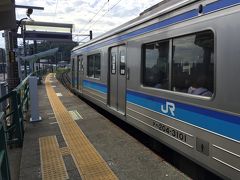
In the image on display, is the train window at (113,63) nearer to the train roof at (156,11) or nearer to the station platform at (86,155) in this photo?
the train roof at (156,11)

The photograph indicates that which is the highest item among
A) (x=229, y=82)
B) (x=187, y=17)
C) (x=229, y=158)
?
(x=187, y=17)

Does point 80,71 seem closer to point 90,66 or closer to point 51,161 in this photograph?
point 90,66

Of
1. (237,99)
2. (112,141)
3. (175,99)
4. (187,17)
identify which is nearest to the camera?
(237,99)

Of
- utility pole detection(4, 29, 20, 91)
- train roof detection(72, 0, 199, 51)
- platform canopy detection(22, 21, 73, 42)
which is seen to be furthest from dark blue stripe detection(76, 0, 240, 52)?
platform canopy detection(22, 21, 73, 42)

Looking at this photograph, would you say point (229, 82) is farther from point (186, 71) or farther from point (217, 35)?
point (186, 71)

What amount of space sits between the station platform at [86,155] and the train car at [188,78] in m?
0.44

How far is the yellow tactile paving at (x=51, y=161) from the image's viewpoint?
17.0 feet

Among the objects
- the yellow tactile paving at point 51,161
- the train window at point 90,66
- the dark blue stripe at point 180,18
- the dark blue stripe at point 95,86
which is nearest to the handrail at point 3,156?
the yellow tactile paving at point 51,161

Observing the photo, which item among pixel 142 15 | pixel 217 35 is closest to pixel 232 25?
pixel 217 35

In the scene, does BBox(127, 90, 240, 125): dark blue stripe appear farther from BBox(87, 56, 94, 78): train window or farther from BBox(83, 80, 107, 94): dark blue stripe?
BBox(87, 56, 94, 78): train window

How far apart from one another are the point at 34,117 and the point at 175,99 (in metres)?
5.33

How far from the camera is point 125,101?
798 centimetres

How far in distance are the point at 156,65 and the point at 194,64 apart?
142 centimetres

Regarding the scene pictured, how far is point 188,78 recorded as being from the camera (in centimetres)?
496
